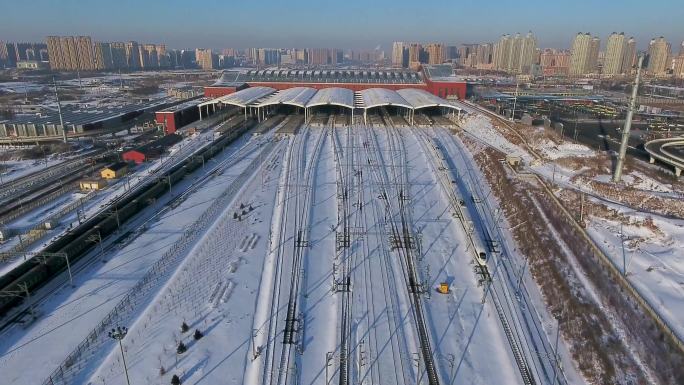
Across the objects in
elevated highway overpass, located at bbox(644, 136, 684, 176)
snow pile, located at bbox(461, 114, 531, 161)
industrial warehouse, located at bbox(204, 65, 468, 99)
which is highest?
industrial warehouse, located at bbox(204, 65, 468, 99)

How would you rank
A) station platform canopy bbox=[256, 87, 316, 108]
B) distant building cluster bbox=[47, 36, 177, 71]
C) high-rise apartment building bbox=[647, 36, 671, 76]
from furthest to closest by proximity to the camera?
distant building cluster bbox=[47, 36, 177, 71] → high-rise apartment building bbox=[647, 36, 671, 76] → station platform canopy bbox=[256, 87, 316, 108]

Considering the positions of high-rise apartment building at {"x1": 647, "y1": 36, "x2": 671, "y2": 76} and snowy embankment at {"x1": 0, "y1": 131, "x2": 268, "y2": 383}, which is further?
high-rise apartment building at {"x1": 647, "y1": 36, "x2": 671, "y2": 76}

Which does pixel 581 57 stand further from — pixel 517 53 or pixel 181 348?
pixel 181 348

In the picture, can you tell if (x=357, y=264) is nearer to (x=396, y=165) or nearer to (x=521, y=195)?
(x=521, y=195)

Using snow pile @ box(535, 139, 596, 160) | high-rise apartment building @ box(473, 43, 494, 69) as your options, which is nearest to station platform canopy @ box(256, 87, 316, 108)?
snow pile @ box(535, 139, 596, 160)

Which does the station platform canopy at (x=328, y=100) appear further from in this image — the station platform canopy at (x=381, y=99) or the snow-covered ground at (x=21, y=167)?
the snow-covered ground at (x=21, y=167)

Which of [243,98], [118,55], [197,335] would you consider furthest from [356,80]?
[118,55]

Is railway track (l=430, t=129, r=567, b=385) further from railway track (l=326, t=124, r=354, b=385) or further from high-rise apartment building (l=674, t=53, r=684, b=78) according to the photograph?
high-rise apartment building (l=674, t=53, r=684, b=78)
